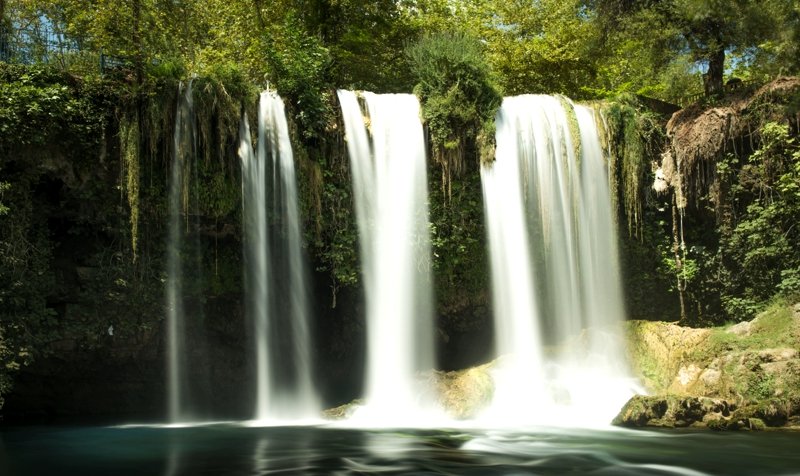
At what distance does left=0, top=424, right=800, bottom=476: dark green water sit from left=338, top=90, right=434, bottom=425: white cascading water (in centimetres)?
316

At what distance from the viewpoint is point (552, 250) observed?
51.0ft

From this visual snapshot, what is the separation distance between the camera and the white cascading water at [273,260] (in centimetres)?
1416

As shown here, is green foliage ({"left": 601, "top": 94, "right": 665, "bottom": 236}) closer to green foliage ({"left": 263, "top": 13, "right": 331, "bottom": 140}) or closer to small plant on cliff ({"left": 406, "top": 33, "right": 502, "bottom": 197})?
small plant on cliff ({"left": 406, "top": 33, "right": 502, "bottom": 197})

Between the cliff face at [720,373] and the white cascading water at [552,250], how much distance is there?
2.25ft

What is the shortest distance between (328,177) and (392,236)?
181 cm

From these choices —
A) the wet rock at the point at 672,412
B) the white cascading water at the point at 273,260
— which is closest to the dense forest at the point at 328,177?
the white cascading water at the point at 273,260

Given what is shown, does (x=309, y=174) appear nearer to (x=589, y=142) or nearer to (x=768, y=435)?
(x=589, y=142)

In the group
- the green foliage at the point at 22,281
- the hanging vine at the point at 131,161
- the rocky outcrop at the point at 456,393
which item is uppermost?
the hanging vine at the point at 131,161

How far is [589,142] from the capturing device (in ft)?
53.3

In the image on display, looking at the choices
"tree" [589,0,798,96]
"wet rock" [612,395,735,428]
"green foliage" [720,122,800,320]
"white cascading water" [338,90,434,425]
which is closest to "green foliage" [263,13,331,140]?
"white cascading water" [338,90,434,425]

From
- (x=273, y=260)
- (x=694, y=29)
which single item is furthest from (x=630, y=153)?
(x=273, y=260)

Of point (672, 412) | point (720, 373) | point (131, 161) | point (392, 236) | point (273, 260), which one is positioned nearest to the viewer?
point (672, 412)

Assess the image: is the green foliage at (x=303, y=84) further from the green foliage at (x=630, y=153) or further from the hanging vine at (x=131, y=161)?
the green foliage at (x=630, y=153)

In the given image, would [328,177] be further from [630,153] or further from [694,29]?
[694,29]
